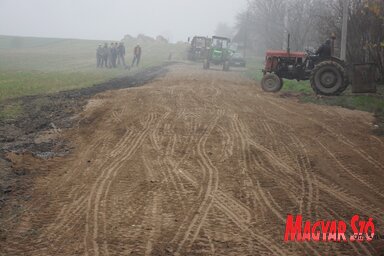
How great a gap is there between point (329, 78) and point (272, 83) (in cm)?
234

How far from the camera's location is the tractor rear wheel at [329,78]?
45.6ft

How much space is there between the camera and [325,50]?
14328 mm

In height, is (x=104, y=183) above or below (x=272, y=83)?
below

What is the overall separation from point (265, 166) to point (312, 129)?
293 cm

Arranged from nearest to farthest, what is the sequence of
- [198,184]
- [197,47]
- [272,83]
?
1. [198,184]
2. [272,83]
3. [197,47]

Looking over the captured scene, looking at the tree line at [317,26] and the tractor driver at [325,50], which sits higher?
the tree line at [317,26]

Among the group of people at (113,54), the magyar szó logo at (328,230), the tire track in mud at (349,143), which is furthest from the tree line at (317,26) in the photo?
the group of people at (113,54)

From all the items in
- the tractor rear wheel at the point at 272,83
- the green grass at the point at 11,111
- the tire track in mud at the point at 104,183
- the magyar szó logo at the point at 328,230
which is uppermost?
the tractor rear wheel at the point at 272,83

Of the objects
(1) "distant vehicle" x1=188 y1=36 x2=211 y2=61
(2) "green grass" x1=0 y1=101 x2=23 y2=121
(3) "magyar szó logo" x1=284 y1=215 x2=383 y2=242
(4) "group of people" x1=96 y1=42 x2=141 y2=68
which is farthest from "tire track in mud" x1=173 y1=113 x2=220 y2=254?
(1) "distant vehicle" x1=188 y1=36 x2=211 y2=61

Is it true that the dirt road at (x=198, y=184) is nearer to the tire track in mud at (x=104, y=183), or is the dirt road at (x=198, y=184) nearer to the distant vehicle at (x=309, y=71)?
the tire track in mud at (x=104, y=183)

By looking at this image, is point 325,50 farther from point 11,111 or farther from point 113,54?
point 113,54

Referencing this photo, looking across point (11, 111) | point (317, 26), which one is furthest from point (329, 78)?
point (317, 26)

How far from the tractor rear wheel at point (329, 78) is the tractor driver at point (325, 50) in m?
0.51

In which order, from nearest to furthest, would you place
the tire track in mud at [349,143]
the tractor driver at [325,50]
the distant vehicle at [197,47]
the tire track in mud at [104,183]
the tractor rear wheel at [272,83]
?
the tire track in mud at [104,183], the tire track in mud at [349,143], the tractor driver at [325,50], the tractor rear wheel at [272,83], the distant vehicle at [197,47]
